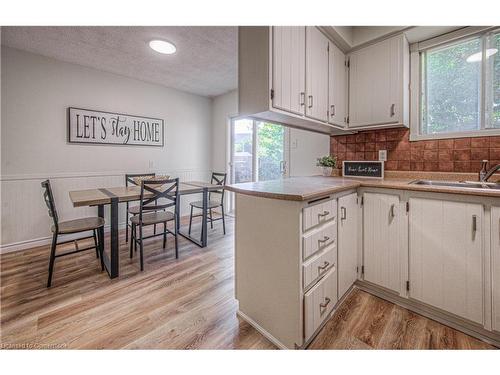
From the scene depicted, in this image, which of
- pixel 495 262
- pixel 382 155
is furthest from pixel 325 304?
pixel 382 155

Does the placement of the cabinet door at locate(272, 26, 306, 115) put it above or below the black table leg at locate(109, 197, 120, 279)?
above

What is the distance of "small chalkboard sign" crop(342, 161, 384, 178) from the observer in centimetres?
227

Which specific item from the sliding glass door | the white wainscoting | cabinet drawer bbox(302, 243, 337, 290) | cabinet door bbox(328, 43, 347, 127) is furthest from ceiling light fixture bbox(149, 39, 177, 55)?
cabinet drawer bbox(302, 243, 337, 290)

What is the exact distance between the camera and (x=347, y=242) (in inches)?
68.7

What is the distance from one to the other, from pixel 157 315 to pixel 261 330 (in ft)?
2.51

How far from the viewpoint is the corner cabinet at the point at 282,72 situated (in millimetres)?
1527

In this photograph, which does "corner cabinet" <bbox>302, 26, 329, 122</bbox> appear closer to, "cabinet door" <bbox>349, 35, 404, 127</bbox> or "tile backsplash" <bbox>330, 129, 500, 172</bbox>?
"cabinet door" <bbox>349, 35, 404, 127</bbox>

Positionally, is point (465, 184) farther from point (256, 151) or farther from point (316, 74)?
point (256, 151)

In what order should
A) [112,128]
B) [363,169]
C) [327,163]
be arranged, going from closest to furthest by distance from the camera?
[363,169] < [327,163] < [112,128]

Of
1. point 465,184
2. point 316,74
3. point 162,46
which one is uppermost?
point 162,46

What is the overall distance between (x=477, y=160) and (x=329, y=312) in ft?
5.73

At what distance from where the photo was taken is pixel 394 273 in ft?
5.64

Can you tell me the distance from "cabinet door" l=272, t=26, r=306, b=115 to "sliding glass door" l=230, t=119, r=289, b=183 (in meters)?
1.63

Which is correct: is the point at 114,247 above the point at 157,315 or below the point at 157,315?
above
